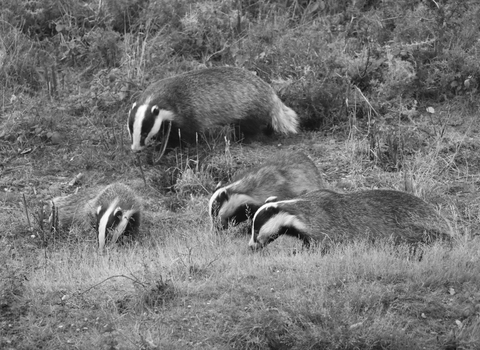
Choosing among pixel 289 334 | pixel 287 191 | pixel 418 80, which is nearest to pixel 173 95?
pixel 287 191

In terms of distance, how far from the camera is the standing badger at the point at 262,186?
7969 millimetres

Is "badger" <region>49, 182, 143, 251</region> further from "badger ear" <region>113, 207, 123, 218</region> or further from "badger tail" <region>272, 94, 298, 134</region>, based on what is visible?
"badger tail" <region>272, 94, 298, 134</region>

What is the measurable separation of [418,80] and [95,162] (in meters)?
3.51

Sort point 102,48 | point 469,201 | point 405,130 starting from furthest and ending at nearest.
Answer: point 102,48 → point 405,130 → point 469,201

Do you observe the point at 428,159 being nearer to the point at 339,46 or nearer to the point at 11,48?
the point at 339,46

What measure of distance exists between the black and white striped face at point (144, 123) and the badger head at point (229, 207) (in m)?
1.44

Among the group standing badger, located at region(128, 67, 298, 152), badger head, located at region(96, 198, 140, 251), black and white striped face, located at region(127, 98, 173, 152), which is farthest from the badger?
standing badger, located at region(128, 67, 298, 152)

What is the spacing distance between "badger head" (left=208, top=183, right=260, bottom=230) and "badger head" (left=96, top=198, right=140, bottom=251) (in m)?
0.73

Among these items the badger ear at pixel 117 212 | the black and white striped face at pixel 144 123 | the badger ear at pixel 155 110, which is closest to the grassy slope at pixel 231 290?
the badger ear at pixel 117 212

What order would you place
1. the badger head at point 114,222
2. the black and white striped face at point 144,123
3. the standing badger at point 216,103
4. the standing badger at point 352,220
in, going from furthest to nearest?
the standing badger at point 216,103 → the black and white striped face at point 144,123 → the badger head at point 114,222 → the standing badger at point 352,220

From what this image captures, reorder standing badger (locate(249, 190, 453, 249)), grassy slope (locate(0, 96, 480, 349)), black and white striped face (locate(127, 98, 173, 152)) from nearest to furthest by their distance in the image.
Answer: grassy slope (locate(0, 96, 480, 349)) → standing badger (locate(249, 190, 453, 249)) → black and white striped face (locate(127, 98, 173, 152))

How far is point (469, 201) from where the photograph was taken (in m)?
8.14

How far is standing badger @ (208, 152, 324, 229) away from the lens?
26.1 feet

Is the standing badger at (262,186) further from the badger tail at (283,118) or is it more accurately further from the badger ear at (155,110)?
the badger ear at (155,110)
